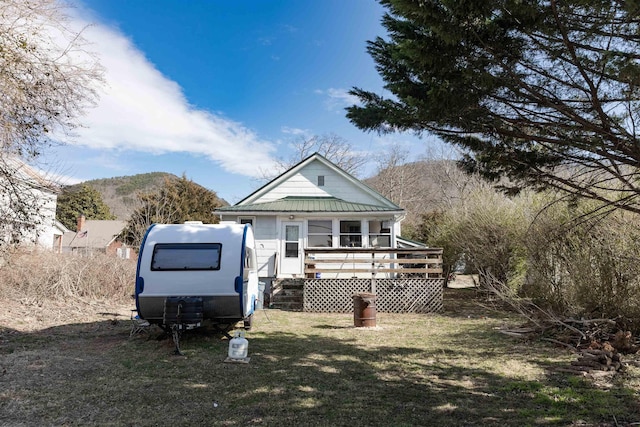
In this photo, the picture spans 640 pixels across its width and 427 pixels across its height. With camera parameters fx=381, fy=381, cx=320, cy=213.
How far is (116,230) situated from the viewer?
4003 cm

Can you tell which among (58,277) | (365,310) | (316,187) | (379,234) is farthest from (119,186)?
(365,310)

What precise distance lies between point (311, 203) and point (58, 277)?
9.10 metres

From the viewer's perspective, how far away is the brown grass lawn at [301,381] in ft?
13.9

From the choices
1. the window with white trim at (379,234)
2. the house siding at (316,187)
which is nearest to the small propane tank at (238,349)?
the window with white trim at (379,234)

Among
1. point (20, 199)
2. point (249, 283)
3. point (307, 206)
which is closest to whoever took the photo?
point (20, 199)

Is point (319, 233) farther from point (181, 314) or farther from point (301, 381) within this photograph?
point (301, 381)

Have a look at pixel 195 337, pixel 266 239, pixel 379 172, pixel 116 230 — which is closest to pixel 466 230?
pixel 266 239

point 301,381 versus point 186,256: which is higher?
point 186,256

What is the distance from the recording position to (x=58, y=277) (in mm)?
11273

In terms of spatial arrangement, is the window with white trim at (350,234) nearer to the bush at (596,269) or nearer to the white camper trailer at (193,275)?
the bush at (596,269)

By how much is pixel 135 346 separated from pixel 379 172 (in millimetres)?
33629

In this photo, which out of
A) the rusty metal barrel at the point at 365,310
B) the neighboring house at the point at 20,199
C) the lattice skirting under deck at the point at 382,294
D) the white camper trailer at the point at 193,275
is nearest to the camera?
the white camper trailer at the point at 193,275

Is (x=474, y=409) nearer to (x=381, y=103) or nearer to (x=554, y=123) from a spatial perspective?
(x=554, y=123)

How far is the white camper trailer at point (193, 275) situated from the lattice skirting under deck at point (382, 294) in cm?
482
